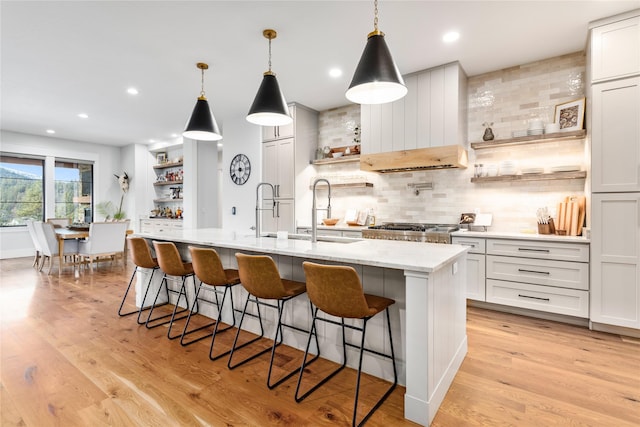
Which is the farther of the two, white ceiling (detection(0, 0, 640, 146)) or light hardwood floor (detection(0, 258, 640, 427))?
white ceiling (detection(0, 0, 640, 146))

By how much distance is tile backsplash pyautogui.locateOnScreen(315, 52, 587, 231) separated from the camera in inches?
143

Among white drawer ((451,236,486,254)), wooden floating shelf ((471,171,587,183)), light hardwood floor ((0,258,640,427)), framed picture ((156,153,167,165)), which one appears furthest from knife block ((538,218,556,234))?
framed picture ((156,153,167,165))

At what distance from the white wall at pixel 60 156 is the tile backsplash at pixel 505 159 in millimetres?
7569

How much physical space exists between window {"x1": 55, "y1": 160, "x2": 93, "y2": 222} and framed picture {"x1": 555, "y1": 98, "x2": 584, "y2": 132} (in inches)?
385

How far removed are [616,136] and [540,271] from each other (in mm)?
1391

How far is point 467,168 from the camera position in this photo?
4203 millimetres

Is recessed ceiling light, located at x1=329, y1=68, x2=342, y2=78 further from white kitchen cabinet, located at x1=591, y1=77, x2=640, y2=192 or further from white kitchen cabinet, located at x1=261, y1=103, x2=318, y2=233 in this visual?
white kitchen cabinet, located at x1=591, y1=77, x2=640, y2=192

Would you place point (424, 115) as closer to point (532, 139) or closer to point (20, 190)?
point (532, 139)

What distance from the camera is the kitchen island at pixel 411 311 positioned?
1.73 metres

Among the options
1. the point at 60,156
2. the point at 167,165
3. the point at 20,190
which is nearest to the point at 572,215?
the point at 167,165

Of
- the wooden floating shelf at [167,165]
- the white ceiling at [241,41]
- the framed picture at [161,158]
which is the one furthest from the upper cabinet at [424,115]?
the framed picture at [161,158]

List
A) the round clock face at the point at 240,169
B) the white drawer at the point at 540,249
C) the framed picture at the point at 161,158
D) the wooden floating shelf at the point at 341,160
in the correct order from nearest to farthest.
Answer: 1. the white drawer at the point at 540,249
2. the wooden floating shelf at the point at 341,160
3. the round clock face at the point at 240,169
4. the framed picture at the point at 161,158

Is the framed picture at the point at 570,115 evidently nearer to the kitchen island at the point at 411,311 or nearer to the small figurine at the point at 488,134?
the small figurine at the point at 488,134

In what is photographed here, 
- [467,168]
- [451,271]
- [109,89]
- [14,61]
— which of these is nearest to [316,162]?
[467,168]
